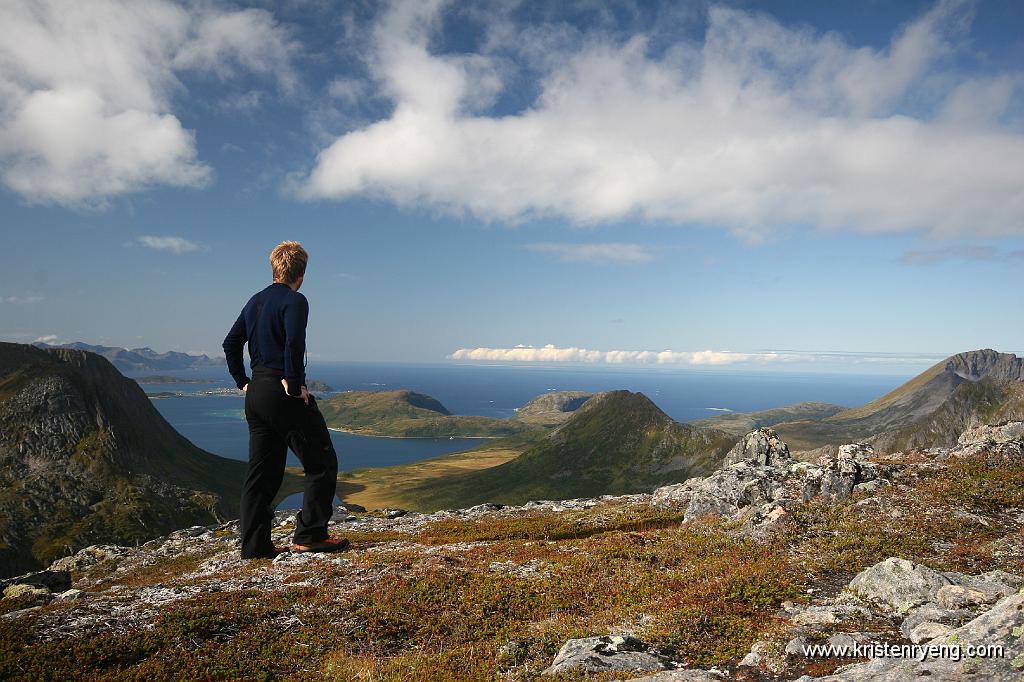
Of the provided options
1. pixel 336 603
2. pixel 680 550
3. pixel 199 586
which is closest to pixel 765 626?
A: pixel 680 550

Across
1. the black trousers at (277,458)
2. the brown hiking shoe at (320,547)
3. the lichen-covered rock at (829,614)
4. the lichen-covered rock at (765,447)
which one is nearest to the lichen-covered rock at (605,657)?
the lichen-covered rock at (829,614)

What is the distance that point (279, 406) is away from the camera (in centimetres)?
1096

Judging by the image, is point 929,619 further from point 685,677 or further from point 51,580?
point 51,580

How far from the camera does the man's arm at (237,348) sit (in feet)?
37.3

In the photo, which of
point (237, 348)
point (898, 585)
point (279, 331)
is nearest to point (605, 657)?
point (898, 585)

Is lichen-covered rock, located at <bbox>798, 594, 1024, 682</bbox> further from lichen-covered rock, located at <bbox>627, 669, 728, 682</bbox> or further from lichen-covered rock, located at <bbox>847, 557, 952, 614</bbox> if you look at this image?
lichen-covered rock, located at <bbox>847, 557, 952, 614</bbox>

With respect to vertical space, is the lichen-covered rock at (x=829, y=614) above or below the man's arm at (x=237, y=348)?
below

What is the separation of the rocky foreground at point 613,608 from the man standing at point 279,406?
1.66 metres

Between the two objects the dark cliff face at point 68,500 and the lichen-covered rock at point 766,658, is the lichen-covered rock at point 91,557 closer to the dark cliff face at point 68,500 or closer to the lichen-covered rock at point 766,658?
the lichen-covered rock at point 766,658

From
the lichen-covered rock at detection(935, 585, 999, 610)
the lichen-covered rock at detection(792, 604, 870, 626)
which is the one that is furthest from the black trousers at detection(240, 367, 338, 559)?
the lichen-covered rock at detection(935, 585, 999, 610)

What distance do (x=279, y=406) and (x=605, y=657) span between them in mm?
7973

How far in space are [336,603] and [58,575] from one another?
44.6 ft

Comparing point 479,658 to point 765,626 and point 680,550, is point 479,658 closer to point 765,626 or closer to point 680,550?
point 765,626

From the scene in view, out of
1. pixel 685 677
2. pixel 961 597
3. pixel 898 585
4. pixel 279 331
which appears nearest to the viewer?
pixel 685 677
